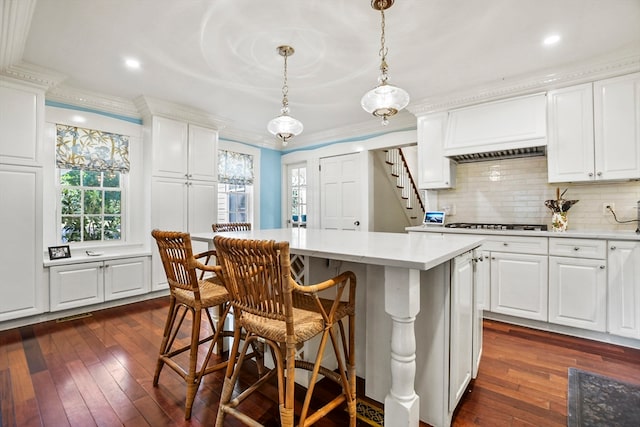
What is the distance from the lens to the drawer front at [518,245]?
287 cm

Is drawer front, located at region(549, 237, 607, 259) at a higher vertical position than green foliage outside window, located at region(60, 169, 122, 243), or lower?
lower

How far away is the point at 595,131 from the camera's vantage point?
111 inches

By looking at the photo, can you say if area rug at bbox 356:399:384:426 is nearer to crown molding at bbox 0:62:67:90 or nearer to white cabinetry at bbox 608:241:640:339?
white cabinetry at bbox 608:241:640:339

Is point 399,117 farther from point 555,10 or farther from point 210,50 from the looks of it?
point 210,50

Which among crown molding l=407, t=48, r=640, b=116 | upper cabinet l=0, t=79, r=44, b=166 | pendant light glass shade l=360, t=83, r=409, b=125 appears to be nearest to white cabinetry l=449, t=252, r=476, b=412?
pendant light glass shade l=360, t=83, r=409, b=125

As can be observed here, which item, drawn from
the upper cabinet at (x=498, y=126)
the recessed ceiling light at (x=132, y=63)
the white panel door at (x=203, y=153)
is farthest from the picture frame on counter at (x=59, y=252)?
the upper cabinet at (x=498, y=126)

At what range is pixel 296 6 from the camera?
6.75ft

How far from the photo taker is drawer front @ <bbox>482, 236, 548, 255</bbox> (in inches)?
113

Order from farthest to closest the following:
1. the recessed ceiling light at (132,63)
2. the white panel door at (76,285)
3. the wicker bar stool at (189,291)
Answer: the white panel door at (76,285), the recessed ceiling light at (132,63), the wicker bar stool at (189,291)

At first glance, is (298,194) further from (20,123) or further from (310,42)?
(20,123)

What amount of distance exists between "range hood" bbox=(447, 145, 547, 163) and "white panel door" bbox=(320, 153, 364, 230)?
1.62 meters

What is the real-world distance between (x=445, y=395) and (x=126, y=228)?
409 cm

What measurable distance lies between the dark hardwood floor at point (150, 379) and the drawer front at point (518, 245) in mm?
764

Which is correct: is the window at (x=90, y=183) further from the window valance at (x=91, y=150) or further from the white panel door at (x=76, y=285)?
the white panel door at (x=76, y=285)
